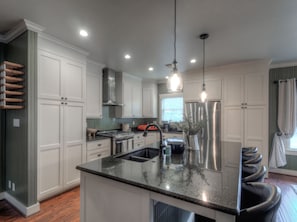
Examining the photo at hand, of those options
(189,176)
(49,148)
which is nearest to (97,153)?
(49,148)

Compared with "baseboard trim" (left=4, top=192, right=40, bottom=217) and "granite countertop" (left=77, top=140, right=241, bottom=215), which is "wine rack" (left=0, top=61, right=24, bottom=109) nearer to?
"baseboard trim" (left=4, top=192, right=40, bottom=217)

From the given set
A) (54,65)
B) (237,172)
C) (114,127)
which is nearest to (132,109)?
(114,127)

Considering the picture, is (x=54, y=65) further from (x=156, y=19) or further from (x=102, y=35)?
(x=156, y=19)

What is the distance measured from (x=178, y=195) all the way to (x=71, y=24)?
7.82ft

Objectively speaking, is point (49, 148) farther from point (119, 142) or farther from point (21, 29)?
point (21, 29)

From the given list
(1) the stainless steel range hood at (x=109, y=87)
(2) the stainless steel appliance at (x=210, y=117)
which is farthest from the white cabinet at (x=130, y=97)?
(2) the stainless steel appliance at (x=210, y=117)

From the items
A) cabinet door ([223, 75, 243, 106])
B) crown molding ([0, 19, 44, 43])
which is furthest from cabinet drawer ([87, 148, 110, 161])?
cabinet door ([223, 75, 243, 106])

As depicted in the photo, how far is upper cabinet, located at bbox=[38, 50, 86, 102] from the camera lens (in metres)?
2.45

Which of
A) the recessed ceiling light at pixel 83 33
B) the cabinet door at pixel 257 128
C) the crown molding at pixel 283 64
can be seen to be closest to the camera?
the recessed ceiling light at pixel 83 33

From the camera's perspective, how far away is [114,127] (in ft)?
15.5

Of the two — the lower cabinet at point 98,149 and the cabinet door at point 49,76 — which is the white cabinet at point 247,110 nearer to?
the lower cabinet at point 98,149

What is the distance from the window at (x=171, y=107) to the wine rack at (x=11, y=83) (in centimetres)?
418

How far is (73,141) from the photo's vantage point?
2.90m

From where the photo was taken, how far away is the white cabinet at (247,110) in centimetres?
355
